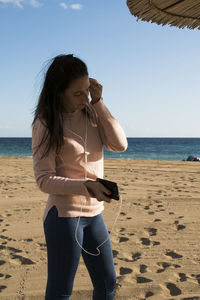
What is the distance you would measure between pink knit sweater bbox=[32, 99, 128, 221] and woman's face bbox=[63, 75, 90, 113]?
0.18 ft

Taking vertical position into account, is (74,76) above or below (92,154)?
above

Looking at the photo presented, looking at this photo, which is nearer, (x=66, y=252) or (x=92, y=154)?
(x=66, y=252)

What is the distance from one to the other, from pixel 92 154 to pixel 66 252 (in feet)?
1.78

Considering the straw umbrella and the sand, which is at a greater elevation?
the straw umbrella

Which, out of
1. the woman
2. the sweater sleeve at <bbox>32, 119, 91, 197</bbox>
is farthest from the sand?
the sweater sleeve at <bbox>32, 119, 91, 197</bbox>

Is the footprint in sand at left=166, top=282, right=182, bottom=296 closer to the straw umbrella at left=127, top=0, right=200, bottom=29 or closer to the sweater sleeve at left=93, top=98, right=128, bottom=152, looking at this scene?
the sweater sleeve at left=93, top=98, right=128, bottom=152

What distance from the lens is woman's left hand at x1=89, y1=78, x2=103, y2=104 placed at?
171 centimetres

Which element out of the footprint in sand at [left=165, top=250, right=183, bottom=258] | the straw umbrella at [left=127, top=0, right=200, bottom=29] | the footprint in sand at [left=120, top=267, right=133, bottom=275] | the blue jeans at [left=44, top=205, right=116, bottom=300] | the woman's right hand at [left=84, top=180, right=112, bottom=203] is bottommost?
the footprint in sand at [left=165, top=250, right=183, bottom=258]

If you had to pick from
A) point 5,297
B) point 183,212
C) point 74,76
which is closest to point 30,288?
point 5,297

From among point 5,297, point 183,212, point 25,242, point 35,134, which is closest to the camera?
point 35,134

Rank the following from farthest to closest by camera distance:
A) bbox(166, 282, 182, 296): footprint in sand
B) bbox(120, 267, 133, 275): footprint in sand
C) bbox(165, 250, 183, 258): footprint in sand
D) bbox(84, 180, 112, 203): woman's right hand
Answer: bbox(165, 250, 183, 258): footprint in sand, bbox(120, 267, 133, 275): footprint in sand, bbox(166, 282, 182, 296): footprint in sand, bbox(84, 180, 112, 203): woman's right hand

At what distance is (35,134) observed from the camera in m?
1.61

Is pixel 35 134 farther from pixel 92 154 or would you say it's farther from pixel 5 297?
pixel 5 297

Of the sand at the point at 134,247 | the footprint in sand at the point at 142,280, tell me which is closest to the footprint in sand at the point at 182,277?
the sand at the point at 134,247
